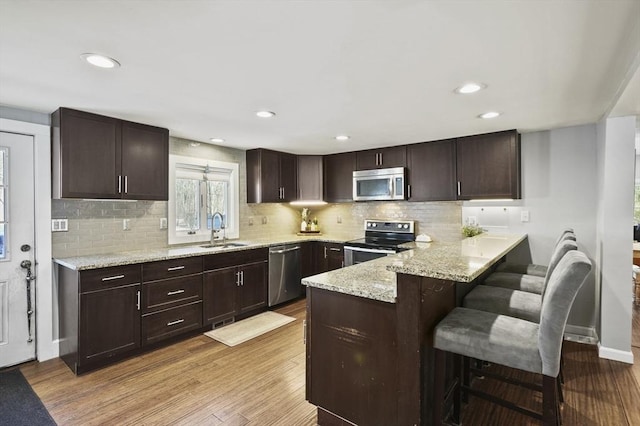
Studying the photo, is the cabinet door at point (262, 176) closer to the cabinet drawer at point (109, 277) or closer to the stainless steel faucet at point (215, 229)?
the stainless steel faucet at point (215, 229)

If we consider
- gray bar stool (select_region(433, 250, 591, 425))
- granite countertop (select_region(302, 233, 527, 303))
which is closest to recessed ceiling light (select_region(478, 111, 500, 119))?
granite countertop (select_region(302, 233, 527, 303))

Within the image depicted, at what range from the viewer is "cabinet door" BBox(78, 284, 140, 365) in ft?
8.75

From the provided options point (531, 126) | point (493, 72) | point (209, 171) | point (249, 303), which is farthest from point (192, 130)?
point (531, 126)

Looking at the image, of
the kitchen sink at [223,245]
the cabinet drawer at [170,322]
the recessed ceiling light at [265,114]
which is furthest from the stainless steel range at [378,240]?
the recessed ceiling light at [265,114]

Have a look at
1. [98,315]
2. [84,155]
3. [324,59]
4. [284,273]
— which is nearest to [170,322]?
[98,315]

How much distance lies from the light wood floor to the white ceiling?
2.15 metres

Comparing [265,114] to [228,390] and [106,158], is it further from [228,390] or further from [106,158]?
[228,390]

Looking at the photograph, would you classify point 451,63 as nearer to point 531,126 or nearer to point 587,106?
point 587,106

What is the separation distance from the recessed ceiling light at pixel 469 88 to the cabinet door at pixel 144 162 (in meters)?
2.89

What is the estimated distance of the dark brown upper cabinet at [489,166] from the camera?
354 centimetres

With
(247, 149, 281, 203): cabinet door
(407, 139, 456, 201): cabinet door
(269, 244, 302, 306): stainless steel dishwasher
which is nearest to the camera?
(407, 139, 456, 201): cabinet door

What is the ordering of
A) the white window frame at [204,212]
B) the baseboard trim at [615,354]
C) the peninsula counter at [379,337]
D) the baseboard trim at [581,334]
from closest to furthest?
the peninsula counter at [379,337] < the baseboard trim at [615,354] < the baseboard trim at [581,334] < the white window frame at [204,212]

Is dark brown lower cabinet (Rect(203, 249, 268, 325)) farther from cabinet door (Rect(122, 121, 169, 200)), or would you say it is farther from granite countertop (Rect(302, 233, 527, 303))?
granite countertop (Rect(302, 233, 527, 303))

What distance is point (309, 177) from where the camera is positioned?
17.0ft
